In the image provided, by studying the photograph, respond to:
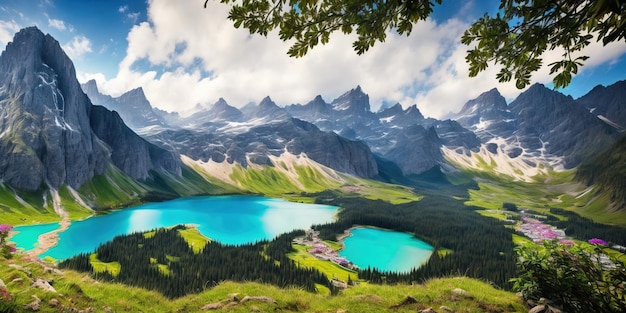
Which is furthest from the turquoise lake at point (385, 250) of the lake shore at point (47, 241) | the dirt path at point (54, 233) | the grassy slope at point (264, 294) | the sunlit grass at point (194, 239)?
the lake shore at point (47, 241)

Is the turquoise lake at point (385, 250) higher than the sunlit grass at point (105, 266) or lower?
lower

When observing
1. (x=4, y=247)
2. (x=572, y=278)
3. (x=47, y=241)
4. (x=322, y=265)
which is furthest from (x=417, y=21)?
(x=47, y=241)

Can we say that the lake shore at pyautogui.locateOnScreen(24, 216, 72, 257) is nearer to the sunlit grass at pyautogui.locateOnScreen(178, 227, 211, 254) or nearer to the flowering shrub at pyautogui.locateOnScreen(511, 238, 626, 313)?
the sunlit grass at pyautogui.locateOnScreen(178, 227, 211, 254)

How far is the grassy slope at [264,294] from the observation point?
556 inches

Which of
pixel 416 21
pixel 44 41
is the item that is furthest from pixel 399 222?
pixel 44 41

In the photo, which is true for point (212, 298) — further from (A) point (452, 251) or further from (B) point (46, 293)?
(A) point (452, 251)

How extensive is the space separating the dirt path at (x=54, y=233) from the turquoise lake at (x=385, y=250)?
74.2 metres

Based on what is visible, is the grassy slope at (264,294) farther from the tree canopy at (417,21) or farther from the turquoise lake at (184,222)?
the turquoise lake at (184,222)

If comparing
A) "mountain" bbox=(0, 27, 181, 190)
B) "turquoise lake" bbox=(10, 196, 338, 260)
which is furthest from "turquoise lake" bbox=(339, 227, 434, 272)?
"mountain" bbox=(0, 27, 181, 190)

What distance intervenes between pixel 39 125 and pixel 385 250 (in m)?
190

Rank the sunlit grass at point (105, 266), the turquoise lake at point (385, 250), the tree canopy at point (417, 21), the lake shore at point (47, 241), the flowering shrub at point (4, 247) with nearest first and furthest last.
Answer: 1. the tree canopy at point (417, 21)
2. the flowering shrub at point (4, 247)
3. the sunlit grass at point (105, 266)
4. the lake shore at point (47, 241)
5. the turquoise lake at point (385, 250)

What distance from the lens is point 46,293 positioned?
42.5 ft

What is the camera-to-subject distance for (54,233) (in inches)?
3794

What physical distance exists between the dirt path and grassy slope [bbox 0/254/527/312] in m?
50.7
